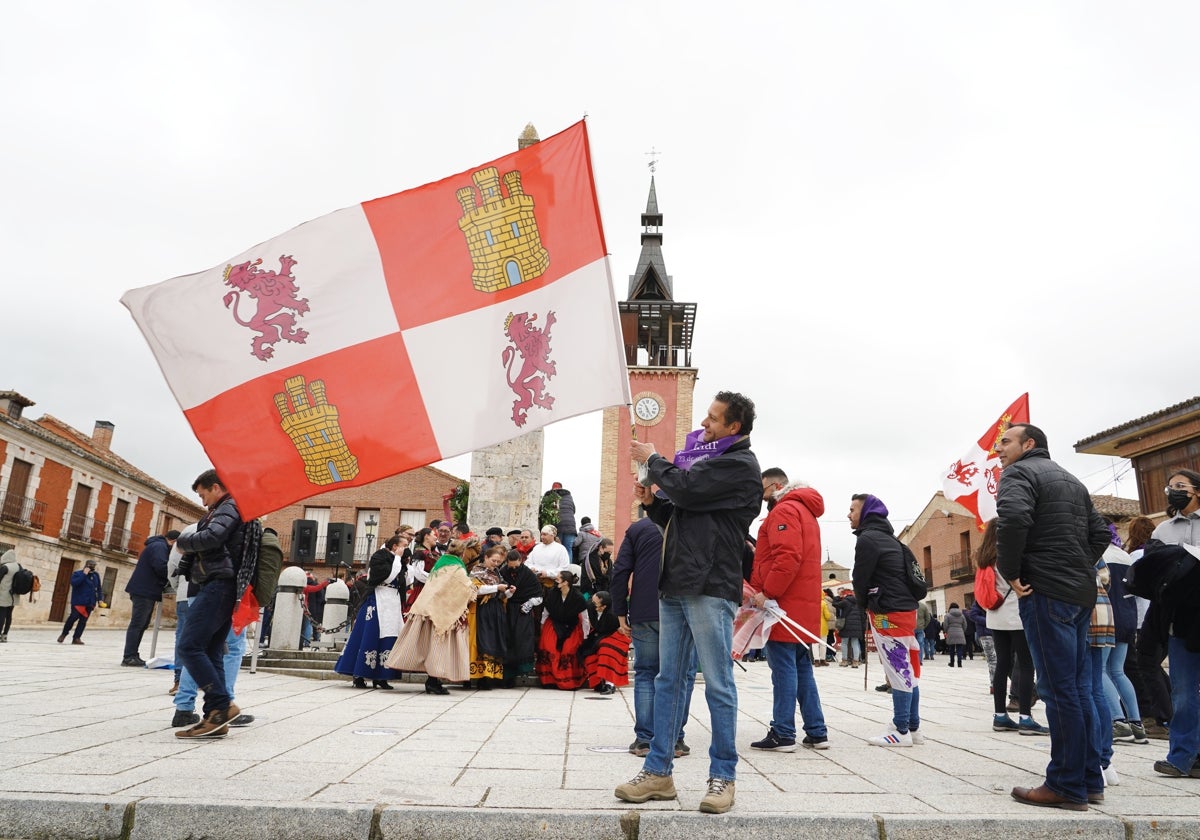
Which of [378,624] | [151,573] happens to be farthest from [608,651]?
[151,573]

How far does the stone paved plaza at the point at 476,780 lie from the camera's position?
3344mm

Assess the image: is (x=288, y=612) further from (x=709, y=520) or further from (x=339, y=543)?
(x=709, y=520)

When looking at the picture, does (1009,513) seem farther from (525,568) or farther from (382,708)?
(525,568)

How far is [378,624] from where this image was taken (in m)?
9.25

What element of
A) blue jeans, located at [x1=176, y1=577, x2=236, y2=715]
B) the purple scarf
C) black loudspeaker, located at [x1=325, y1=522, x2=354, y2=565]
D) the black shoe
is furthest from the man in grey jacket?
black loudspeaker, located at [x1=325, y1=522, x2=354, y2=565]

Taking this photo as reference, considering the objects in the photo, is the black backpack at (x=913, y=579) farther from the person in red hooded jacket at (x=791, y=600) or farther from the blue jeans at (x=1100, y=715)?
the blue jeans at (x=1100, y=715)

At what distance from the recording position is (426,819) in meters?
3.35

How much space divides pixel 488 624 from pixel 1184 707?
6811 millimetres

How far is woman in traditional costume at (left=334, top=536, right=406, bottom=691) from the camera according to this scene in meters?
9.15

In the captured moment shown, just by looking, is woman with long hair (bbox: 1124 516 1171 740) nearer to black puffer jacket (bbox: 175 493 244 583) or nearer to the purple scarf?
the purple scarf

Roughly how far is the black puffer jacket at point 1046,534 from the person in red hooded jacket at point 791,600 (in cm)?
157

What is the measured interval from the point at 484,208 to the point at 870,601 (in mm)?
4010

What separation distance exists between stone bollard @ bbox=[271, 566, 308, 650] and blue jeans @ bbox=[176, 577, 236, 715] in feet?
21.9

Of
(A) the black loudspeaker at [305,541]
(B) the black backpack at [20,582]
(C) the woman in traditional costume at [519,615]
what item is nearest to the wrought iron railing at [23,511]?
(B) the black backpack at [20,582]
